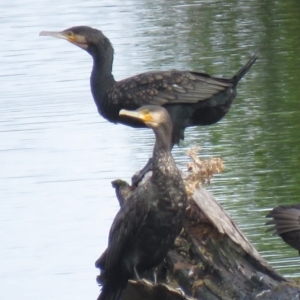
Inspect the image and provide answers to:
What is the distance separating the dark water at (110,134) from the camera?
812 cm

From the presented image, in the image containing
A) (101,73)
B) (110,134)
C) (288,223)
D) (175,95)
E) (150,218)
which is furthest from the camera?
(110,134)

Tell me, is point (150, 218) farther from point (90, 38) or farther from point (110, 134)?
point (110, 134)

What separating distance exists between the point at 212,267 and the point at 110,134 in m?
4.85

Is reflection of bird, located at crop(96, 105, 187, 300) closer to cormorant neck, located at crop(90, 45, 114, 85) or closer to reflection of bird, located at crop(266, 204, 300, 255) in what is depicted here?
reflection of bird, located at crop(266, 204, 300, 255)

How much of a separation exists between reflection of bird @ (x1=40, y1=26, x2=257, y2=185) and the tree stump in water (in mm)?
1361

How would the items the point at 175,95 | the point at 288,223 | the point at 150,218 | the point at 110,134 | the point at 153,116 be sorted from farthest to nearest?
1. the point at 110,134
2. the point at 175,95
3. the point at 288,223
4. the point at 153,116
5. the point at 150,218

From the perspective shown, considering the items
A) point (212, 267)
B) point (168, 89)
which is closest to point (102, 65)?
point (168, 89)

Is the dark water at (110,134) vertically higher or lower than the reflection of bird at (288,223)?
lower

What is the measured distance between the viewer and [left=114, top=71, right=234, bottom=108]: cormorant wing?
307 inches

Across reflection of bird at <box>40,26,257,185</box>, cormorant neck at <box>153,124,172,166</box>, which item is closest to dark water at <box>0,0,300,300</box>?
reflection of bird at <box>40,26,257,185</box>

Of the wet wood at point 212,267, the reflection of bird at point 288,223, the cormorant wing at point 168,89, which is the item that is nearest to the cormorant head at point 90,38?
the cormorant wing at point 168,89

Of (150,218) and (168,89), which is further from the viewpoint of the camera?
(168,89)

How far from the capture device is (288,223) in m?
6.36

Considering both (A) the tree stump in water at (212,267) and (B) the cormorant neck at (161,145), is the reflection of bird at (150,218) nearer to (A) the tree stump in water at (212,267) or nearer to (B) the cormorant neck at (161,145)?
(B) the cormorant neck at (161,145)
